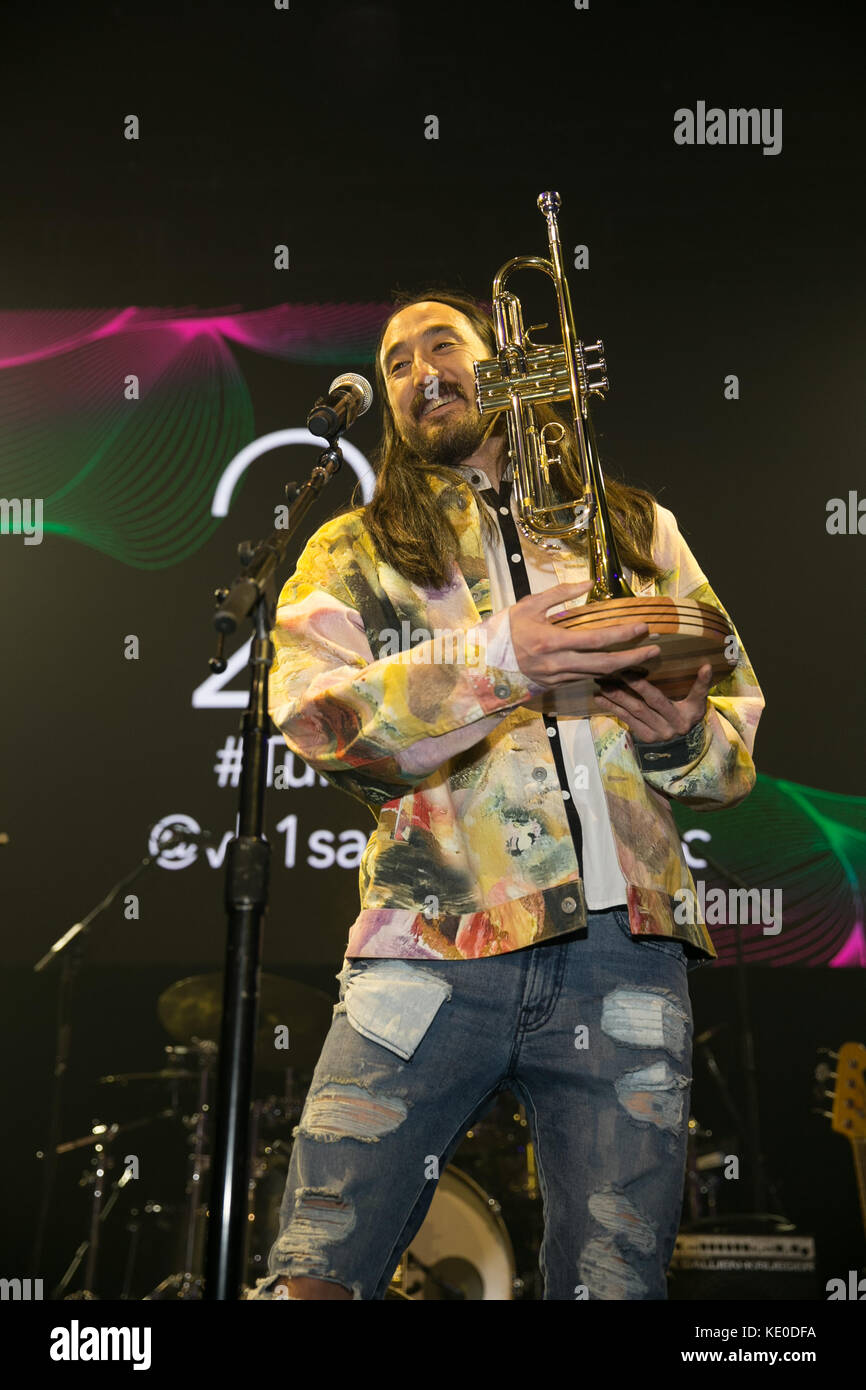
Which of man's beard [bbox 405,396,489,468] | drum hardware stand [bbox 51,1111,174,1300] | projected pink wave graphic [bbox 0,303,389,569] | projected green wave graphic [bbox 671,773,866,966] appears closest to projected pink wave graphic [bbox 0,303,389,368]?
projected pink wave graphic [bbox 0,303,389,569]

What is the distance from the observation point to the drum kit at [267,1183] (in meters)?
3.53

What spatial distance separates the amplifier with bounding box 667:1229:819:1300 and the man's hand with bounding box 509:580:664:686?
91.7 inches

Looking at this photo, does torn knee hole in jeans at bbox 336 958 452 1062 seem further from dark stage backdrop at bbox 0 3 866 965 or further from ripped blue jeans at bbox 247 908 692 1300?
dark stage backdrop at bbox 0 3 866 965

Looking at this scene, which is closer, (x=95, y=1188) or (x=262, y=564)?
(x=262, y=564)

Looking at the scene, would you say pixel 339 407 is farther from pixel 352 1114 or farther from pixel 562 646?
pixel 352 1114

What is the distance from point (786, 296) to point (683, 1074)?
3314mm

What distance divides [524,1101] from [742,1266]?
201 cm

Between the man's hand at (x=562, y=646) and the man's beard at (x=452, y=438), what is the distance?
0.68m

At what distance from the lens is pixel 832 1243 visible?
3.93 m

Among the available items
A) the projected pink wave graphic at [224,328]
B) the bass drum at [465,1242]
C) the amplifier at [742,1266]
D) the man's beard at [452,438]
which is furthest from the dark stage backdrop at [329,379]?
the man's beard at [452,438]

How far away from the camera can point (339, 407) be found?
1.87 metres

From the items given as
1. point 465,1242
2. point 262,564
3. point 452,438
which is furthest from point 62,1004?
point 262,564

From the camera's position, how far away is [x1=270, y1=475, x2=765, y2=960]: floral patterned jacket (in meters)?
1.59
